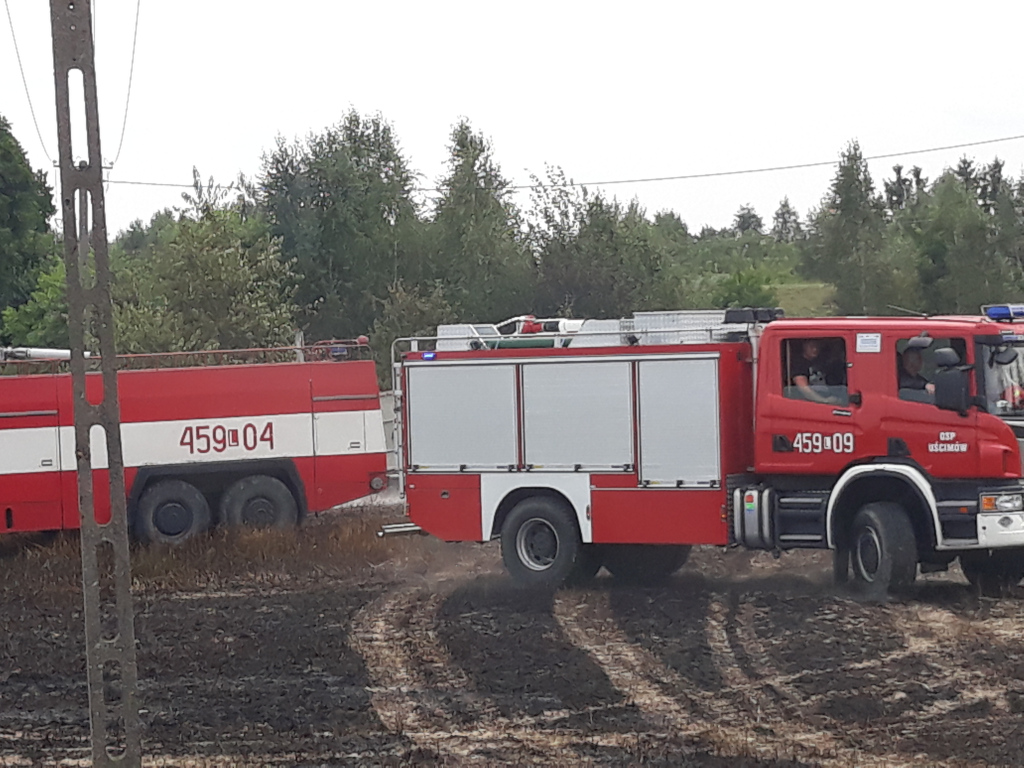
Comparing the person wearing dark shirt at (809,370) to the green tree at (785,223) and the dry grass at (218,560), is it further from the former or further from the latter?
the green tree at (785,223)

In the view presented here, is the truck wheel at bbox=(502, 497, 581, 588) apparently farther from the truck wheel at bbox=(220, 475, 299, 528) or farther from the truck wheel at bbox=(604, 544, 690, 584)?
the truck wheel at bbox=(220, 475, 299, 528)

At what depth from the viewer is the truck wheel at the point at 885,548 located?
503 inches

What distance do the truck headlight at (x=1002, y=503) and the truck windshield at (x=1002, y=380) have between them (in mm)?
693

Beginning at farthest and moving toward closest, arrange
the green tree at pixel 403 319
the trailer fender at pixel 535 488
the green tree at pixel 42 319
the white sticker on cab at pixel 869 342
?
the green tree at pixel 42 319 < the green tree at pixel 403 319 < the trailer fender at pixel 535 488 < the white sticker on cab at pixel 869 342

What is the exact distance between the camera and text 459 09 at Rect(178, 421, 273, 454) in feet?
62.4

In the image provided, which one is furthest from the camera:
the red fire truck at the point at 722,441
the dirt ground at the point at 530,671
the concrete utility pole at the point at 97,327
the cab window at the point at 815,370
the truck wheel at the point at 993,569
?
the truck wheel at the point at 993,569

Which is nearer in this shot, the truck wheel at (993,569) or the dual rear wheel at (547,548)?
the truck wheel at (993,569)

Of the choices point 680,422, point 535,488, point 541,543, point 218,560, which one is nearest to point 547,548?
point 541,543

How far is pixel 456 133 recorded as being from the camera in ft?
153

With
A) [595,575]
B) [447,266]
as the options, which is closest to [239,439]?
[595,575]

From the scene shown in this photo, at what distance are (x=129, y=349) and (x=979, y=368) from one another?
2273 cm

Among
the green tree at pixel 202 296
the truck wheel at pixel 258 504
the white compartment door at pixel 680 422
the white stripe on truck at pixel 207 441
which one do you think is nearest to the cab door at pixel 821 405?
the white compartment door at pixel 680 422

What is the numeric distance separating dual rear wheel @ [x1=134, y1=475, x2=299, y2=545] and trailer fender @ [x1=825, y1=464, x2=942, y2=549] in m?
8.11

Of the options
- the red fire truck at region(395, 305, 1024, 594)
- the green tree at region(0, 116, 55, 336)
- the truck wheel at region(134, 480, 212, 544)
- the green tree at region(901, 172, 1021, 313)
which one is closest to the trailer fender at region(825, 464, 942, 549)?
the red fire truck at region(395, 305, 1024, 594)
